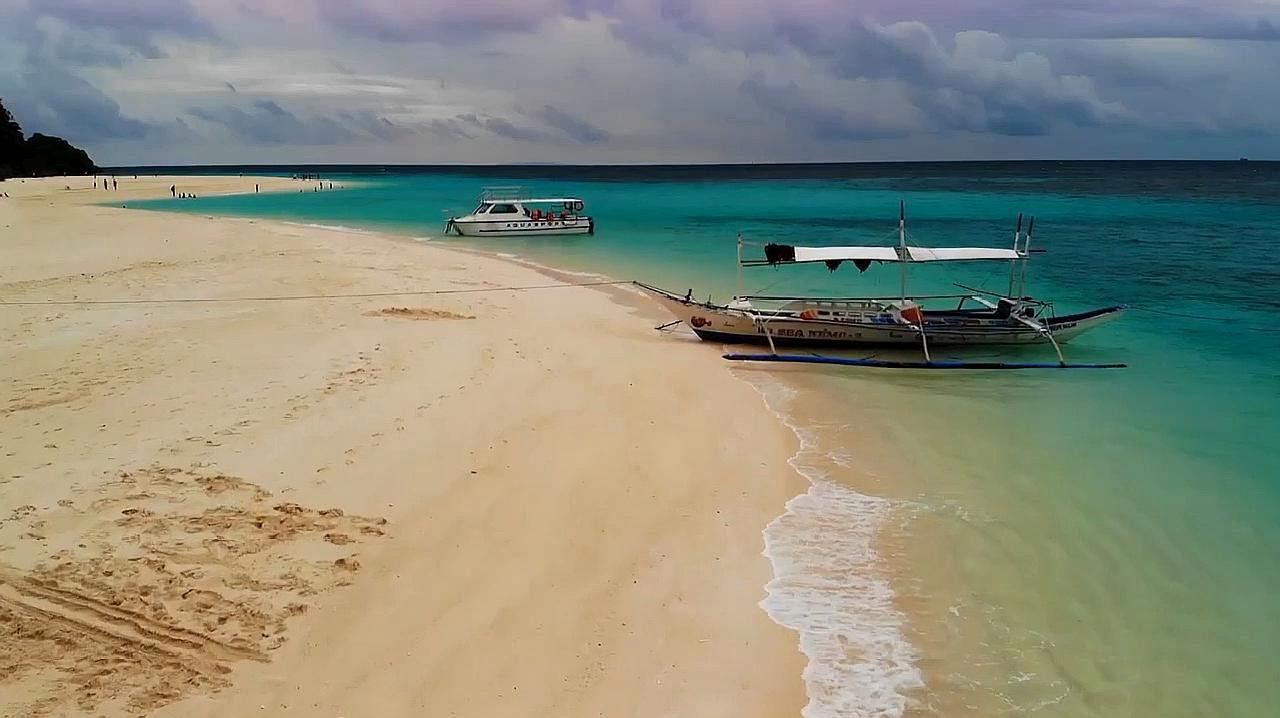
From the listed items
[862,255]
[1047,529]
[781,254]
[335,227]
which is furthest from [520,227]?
[1047,529]

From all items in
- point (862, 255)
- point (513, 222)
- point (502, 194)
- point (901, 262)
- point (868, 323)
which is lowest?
point (868, 323)

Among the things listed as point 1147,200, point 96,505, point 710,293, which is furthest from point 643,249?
point 1147,200

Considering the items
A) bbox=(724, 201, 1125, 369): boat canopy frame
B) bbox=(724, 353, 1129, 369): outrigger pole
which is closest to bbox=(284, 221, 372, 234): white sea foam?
bbox=(724, 201, 1125, 369): boat canopy frame

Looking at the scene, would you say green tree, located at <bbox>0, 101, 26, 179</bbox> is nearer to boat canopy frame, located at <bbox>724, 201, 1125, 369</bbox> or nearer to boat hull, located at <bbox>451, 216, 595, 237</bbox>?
boat hull, located at <bbox>451, 216, 595, 237</bbox>

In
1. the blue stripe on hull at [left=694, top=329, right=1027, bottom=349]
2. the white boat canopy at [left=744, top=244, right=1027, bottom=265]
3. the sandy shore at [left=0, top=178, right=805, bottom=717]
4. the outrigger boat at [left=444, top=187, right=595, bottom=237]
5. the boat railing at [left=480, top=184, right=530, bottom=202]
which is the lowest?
the sandy shore at [left=0, top=178, right=805, bottom=717]

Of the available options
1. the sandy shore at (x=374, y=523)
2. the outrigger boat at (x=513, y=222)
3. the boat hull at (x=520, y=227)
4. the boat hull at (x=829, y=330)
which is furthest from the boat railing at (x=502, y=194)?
the sandy shore at (x=374, y=523)

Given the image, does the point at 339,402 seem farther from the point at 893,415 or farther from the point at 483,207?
the point at 483,207

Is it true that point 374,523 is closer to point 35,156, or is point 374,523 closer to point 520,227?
point 520,227
